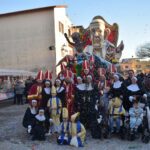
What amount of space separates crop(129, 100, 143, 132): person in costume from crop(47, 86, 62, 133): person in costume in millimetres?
1989

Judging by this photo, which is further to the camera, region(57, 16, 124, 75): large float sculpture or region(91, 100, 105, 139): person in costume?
region(57, 16, 124, 75): large float sculpture

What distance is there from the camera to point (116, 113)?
28.0 feet

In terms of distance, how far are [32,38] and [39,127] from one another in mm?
22094

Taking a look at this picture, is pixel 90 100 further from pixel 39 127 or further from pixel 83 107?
pixel 39 127

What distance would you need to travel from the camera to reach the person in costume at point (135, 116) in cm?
809

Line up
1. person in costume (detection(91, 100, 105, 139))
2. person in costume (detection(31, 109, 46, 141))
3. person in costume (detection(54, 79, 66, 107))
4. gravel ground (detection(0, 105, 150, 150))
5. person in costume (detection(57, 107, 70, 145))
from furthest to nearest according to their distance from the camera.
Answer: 1. person in costume (detection(54, 79, 66, 107))
2. person in costume (detection(91, 100, 105, 139))
3. person in costume (detection(31, 109, 46, 141))
4. person in costume (detection(57, 107, 70, 145))
5. gravel ground (detection(0, 105, 150, 150))

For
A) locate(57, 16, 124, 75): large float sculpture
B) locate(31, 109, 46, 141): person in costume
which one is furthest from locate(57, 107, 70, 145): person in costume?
locate(57, 16, 124, 75): large float sculpture

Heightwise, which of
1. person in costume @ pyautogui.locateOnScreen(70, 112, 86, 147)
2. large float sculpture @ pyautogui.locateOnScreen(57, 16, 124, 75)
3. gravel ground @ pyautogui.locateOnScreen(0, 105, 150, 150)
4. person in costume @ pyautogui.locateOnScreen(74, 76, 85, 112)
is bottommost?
gravel ground @ pyautogui.locateOnScreen(0, 105, 150, 150)

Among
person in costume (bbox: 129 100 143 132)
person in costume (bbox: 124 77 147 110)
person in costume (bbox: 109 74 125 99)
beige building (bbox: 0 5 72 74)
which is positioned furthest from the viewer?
beige building (bbox: 0 5 72 74)

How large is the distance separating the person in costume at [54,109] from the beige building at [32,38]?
2002 cm

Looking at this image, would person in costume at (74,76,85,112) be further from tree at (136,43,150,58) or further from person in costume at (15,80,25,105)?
tree at (136,43,150,58)

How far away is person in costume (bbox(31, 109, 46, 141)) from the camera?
27.3 feet

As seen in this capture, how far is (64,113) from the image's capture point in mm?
8250

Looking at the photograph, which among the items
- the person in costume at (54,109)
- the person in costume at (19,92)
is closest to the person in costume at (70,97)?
the person in costume at (54,109)
